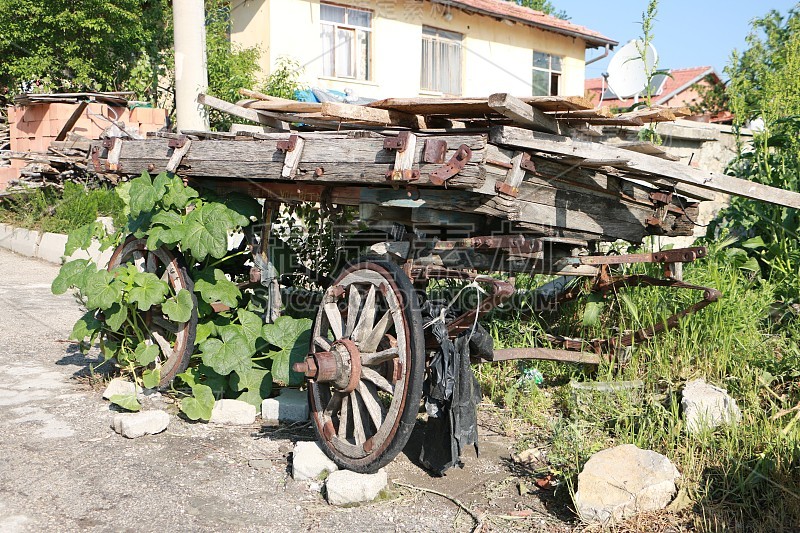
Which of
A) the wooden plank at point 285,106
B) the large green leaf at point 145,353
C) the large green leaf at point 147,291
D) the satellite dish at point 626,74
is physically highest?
the satellite dish at point 626,74

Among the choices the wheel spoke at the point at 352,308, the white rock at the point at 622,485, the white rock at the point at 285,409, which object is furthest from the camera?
the white rock at the point at 285,409

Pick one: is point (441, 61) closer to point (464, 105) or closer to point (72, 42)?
point (72, 42)

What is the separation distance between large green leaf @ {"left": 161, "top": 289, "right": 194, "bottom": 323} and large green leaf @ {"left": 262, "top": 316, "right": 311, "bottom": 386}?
50 cm

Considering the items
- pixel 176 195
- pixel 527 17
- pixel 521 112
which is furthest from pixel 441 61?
pixel 521 112

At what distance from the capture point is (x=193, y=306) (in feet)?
15.9

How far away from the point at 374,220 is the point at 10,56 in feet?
41.1

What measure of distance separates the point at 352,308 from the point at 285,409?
105 cm

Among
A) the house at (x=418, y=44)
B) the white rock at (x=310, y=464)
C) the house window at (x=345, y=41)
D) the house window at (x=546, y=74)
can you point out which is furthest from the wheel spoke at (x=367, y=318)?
the house window at (x=546, y=74)

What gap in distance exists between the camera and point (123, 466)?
399 centimetres

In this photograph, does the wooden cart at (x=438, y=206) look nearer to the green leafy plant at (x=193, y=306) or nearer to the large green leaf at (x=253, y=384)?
the green leafy plant at (x=193, y=306)

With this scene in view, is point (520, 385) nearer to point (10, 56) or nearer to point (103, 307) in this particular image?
point (103, 307)

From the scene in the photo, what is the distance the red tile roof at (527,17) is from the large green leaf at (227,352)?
483 inches

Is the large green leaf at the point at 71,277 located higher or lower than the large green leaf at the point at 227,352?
higher

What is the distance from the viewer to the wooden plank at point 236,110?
500cm
